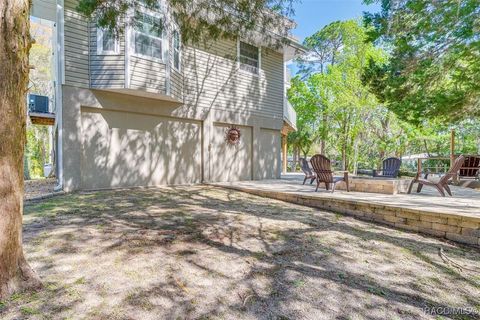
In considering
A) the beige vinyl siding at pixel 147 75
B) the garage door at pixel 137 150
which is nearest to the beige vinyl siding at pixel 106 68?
the beige vinyl siding at pixel 147 75

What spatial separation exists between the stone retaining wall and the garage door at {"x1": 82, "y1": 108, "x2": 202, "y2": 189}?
4511 millimetres

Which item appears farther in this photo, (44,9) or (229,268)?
(44,9)

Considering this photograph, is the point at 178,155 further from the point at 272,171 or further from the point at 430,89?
the point at 430,89

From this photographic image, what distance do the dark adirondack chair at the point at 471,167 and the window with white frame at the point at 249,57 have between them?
24.6 ft

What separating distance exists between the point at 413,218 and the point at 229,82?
736 centimetres

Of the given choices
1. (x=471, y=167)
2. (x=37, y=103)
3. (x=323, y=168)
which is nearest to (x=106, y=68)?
(x=37, y=103)

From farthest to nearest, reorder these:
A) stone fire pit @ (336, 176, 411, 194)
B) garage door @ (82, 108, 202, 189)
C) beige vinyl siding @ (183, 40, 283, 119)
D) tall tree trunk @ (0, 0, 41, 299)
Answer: beige vinyl siding @ (183, 40, 283, 119), garage door @ (82, 108, 202, 189), stone fire pit @ (336, 176, 411, 194), tall tree trunk @ (0, 0, 41, 299)

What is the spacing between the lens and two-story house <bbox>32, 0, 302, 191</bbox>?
687 centimetres

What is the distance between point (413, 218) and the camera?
451 centimetres

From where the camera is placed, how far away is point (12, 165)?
6.76 feet

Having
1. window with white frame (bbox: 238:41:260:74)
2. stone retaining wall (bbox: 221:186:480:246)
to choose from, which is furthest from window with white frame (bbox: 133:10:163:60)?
stone retaining wall (bbox: 221:186:480:246)

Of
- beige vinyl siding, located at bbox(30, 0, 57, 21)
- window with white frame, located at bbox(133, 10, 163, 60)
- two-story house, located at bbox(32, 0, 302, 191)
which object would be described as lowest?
two-story house, located at bbox(32, 0, 302, 191)

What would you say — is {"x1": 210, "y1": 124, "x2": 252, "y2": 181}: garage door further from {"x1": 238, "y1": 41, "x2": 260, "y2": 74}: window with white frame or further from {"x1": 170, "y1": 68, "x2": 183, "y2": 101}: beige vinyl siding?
{"x1": 238, "y1": 41, "x2": 260, "y2": 74}: window with white frame

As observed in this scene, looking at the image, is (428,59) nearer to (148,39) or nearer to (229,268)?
(148,39)
